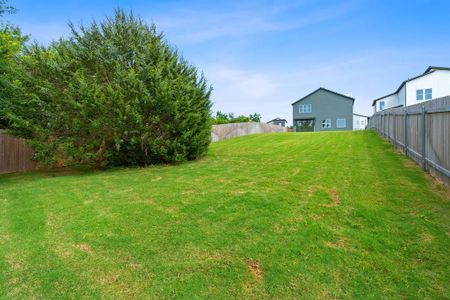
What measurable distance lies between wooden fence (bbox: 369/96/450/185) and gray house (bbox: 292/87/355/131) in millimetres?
33038

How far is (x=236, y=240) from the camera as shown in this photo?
343 cm

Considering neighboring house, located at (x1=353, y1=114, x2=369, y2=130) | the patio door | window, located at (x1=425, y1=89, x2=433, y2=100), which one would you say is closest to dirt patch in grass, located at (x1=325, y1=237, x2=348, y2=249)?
window, located at (x1=425, y1=89, x2=433, y2=100)

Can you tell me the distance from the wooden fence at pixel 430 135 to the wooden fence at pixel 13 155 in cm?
1156

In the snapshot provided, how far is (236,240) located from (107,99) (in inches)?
246

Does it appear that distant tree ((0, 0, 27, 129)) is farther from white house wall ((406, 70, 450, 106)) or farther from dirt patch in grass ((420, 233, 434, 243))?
white house wall ((406, 70, 450, 106))

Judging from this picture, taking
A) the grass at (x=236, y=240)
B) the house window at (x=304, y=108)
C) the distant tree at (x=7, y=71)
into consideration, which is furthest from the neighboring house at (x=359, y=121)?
the distant tree at (x=7, y=71)

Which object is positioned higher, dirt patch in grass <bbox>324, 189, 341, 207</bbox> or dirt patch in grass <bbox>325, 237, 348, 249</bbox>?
dirt patch in grass <bbox>324, 189, 341, 207</bbox>

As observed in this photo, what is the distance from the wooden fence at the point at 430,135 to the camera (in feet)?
15.7

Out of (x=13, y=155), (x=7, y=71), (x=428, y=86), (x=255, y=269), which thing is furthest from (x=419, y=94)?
(x=255, y=269)

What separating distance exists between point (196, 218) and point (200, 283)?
144 centimetres

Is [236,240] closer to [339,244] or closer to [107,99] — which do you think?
[339,244]

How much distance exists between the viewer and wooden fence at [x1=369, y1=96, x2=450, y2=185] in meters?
4.79

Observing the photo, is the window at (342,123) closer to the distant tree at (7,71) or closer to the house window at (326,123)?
the house window at (326,123)

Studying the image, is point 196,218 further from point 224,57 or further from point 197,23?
point 224,57
